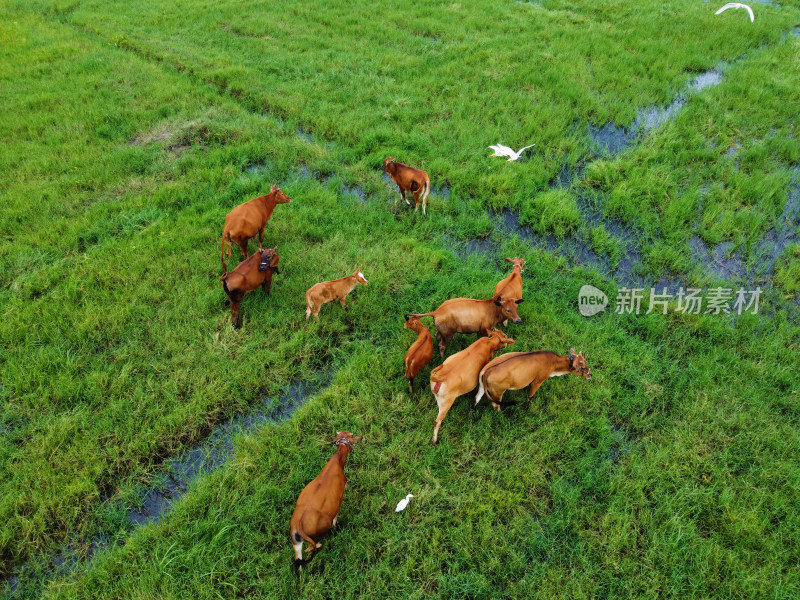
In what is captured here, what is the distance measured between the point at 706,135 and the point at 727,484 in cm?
738

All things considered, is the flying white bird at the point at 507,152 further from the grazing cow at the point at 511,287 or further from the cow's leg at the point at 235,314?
the cow's leg at the point at 235,314

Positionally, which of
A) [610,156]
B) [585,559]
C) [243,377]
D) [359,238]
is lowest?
[585,559]

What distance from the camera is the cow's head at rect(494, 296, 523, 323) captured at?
5191 millimetres

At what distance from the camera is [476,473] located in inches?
174

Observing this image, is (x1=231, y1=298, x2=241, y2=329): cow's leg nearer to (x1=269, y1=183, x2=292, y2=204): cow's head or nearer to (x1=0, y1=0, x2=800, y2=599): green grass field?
(x1=0, y1=0, x2=800, y2=599): green grass field

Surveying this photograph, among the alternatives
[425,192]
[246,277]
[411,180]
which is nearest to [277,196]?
[246,277]

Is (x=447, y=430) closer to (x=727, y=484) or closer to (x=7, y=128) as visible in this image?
(x=727, y=484)

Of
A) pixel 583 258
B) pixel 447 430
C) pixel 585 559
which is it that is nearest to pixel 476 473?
pixel 447 430

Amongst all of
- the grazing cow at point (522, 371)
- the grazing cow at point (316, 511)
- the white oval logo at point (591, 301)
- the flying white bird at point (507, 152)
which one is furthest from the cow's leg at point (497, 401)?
the flying white bird at point (507, 152)

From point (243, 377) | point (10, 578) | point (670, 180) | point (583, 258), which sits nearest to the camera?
point (10, 578)

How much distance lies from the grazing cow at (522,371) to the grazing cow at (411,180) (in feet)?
11.3

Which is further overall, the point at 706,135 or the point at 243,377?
the point at 706,135

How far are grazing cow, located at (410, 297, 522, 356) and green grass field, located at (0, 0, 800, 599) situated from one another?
41 cm

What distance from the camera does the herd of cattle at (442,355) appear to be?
12.3 feet
